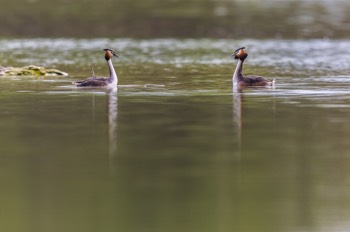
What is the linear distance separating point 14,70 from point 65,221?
2247cm

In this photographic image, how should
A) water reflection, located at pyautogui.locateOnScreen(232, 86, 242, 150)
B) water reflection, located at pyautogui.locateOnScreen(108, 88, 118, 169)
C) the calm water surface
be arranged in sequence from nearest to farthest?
the calm water surface, water reflection, located at pyautogui.locateOnScreen(108, 88, 118, 169), water reflection, located at pyautogui.locateOnScreen(232, 86, 242, 150)

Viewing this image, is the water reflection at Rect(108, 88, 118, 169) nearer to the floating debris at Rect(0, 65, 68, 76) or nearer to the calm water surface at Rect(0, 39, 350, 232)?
the calm water surface at Rect(0, 39, 350, 232)

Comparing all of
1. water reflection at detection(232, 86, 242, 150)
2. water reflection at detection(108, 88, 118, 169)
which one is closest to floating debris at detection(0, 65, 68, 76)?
water reflection at detection(108, 88, 118, 169)

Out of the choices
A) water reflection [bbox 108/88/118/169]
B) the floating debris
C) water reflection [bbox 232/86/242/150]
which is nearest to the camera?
water reflection [bbox 108/88/118/169]

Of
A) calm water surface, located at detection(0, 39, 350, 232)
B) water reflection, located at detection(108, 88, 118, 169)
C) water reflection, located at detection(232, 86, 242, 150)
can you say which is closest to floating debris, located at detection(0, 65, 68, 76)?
calm water surface, located at detection(0, 39, 350, 232)

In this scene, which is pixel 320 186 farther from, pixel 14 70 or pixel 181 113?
pixel 14 70

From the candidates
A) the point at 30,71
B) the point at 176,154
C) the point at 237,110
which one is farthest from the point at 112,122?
the point at 30,71

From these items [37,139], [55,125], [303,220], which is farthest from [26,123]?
[303,220]

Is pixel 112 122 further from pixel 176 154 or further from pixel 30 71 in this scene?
pixel 30 71

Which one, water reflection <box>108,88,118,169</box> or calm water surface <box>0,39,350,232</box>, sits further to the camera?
water reflection <box>108,88,118,169</box>

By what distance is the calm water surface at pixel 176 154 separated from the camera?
16.4 meters

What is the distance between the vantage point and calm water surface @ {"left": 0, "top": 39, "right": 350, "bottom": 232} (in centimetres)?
1638

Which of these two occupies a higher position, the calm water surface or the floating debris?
the floating debris

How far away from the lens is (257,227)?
51.0 ft
